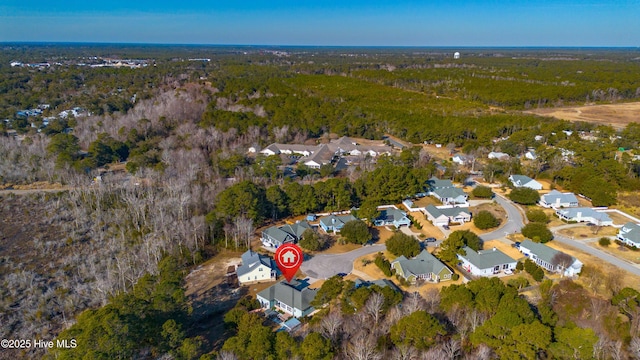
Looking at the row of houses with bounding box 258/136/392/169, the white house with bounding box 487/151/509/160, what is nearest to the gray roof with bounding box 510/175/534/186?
the white house with bounding box 487/151/509/160

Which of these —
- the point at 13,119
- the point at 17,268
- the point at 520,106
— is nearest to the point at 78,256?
the point at 17,268

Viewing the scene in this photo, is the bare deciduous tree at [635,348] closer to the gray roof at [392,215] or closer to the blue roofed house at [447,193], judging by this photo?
the gray roof at [392,215]

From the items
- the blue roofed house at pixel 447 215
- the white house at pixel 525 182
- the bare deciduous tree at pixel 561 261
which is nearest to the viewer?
the bare deciduous tree at pixel 561 261

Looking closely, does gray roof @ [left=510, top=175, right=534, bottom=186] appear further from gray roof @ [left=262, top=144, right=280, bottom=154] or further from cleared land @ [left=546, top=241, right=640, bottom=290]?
gray roof @ [left=262, top=144, right=280, bottom=154]

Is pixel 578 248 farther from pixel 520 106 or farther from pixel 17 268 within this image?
pixel 520 106

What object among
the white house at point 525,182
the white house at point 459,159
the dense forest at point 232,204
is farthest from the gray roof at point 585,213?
the white house at point 459,159

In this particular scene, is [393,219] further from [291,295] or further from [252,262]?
[291,295]

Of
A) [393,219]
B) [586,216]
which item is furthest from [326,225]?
[586,216]
